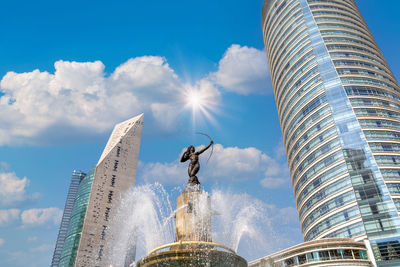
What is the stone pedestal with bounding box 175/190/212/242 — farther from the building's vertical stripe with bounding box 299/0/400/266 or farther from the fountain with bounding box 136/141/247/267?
the building's vertical stripe with bounding box 299/0/400/266

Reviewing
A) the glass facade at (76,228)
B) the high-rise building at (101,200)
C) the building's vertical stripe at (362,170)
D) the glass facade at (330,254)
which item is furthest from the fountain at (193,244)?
the glass facade at (76,228)

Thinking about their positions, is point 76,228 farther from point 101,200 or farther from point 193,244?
point 193,244

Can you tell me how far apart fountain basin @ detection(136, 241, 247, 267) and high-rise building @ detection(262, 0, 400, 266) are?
50.6m

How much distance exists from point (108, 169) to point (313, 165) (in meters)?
61.7

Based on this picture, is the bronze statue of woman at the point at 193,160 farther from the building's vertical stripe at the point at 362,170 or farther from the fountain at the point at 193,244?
the building's vertical stripe at the point at 362,170

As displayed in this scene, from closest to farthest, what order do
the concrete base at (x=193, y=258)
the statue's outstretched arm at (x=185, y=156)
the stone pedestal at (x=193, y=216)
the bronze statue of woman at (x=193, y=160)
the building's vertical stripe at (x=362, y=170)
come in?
the concrete base at (x=193, y=258)
the stone pedestal at (x=193, y=216)
the bronze statue of woman at (x=193, y=160)
the statue's outstretched arm at (x=185, y=156)
the building's vertical stripe at (x=362, y=170)

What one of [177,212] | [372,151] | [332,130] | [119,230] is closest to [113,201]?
[119,230]

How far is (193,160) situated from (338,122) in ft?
201

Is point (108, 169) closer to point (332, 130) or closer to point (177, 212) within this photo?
point (332, 130)

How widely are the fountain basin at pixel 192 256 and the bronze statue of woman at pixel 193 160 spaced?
13.8 ft

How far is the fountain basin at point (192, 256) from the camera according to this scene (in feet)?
39.8

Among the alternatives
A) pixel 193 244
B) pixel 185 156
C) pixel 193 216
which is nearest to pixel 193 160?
pixel 185 156

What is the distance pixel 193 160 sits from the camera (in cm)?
1744

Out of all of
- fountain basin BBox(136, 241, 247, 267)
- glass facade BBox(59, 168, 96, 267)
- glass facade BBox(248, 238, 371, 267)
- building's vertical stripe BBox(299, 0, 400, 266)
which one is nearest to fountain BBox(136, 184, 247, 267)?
fountain basin BBox(136, 241, 247, 267)
